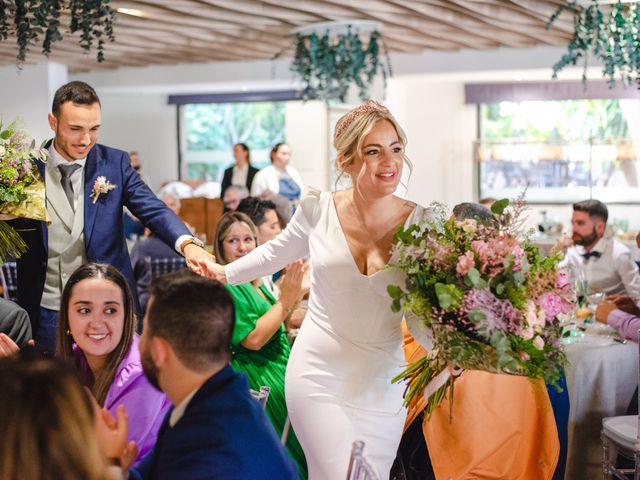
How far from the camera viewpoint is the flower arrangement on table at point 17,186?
316 cm

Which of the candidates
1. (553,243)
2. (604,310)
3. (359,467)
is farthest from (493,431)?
(553,243)

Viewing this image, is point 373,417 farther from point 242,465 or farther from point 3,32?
point 3,32

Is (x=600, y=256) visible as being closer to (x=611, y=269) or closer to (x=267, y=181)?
(x=611, y=269)

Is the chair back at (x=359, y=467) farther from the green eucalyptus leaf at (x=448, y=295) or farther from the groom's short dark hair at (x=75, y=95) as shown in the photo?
the groom's short dark hair at (x=75, y=95)

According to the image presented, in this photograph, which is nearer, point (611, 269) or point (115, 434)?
point (115, 434)

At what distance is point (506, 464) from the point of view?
11.2ft

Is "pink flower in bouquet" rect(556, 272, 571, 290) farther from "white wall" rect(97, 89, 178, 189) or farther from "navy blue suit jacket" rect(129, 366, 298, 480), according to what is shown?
"white wall" rect(97, 89, 178, 189)

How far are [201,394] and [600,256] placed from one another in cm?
466

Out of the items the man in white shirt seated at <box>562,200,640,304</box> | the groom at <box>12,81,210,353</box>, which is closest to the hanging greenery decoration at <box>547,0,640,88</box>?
the man in white shirt seated at <box>562,200,640,304</box>

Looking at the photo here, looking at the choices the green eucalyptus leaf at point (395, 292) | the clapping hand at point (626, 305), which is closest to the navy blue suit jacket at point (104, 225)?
the green eucalyptus leaf at point (395, 292)

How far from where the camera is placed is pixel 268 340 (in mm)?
3588

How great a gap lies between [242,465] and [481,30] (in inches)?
290

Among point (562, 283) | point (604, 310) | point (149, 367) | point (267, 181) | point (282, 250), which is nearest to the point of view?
point (149, 367)

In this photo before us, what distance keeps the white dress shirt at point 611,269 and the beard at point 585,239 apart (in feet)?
0.15
